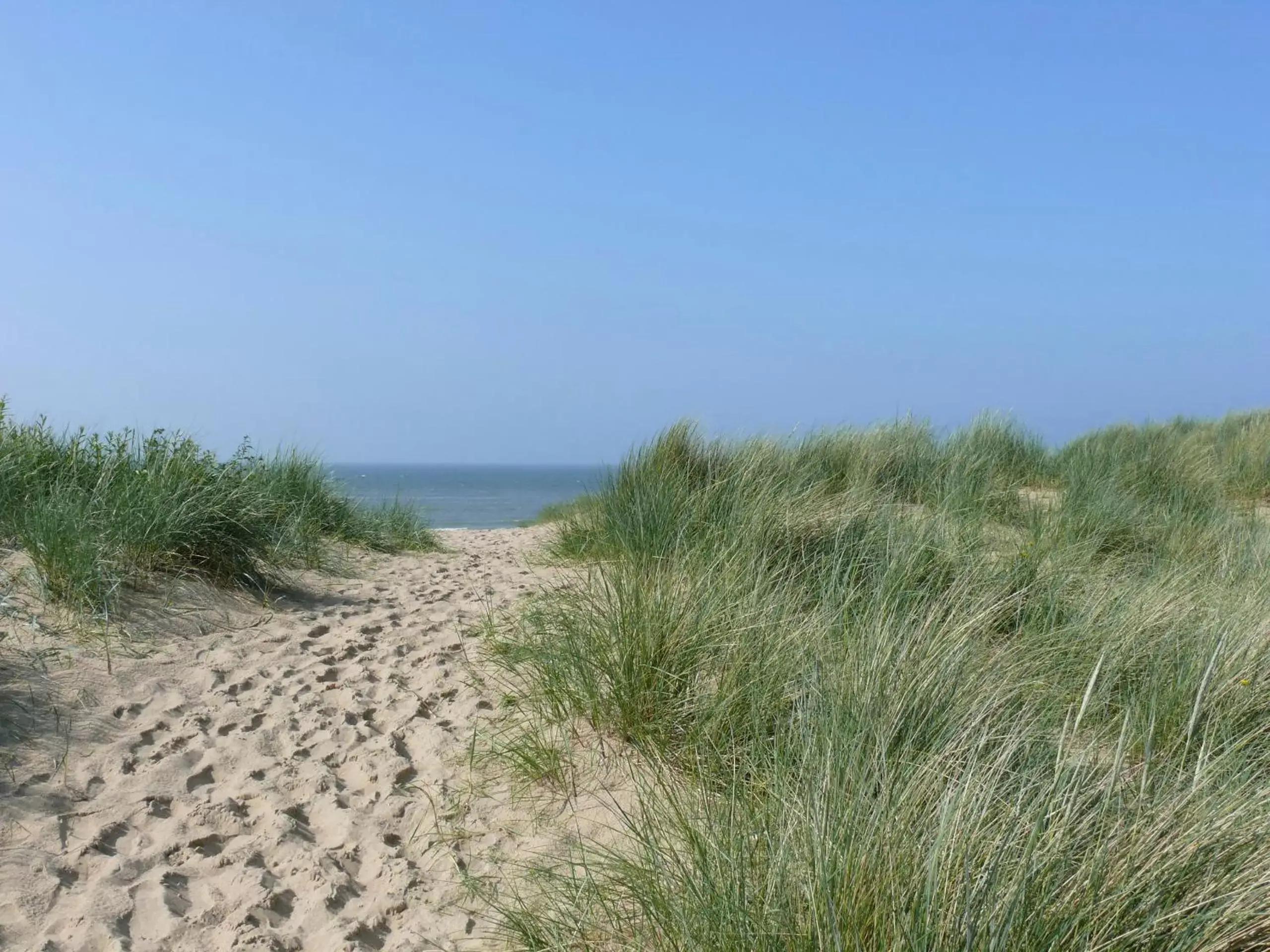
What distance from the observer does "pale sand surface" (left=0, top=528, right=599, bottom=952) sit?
2.42 metres

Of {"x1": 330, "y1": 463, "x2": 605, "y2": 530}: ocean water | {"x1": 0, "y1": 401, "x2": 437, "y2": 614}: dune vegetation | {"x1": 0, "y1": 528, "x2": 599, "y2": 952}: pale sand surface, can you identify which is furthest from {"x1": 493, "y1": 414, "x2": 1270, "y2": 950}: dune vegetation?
{"x1": 330, "y1": 463, "x2": 605, "y2": 530}: ocean water

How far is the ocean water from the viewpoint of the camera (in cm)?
832

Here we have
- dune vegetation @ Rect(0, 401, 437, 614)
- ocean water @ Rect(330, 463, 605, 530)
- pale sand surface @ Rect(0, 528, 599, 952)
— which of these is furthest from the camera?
ocean water @ Rect(330, 463, 605, 530)

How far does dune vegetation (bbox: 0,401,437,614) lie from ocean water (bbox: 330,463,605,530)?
2073mm

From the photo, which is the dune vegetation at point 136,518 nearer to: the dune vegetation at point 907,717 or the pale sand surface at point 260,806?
the pale sand surface at point 260,806

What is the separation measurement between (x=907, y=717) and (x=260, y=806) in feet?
7.06

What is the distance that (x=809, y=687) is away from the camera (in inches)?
100

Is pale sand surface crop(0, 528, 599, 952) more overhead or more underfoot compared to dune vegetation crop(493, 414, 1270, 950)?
more underfoot

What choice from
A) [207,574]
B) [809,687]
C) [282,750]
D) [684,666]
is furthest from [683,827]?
[207,574]

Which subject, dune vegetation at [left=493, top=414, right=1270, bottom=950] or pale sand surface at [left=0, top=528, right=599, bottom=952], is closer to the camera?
dune vegetation at [left=493, top=414, right=1270, bottom=950]

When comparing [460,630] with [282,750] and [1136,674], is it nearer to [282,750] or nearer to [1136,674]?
[282,750]

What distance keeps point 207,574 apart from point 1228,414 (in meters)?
13.5

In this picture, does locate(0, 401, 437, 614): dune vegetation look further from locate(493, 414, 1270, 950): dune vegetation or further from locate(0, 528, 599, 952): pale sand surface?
locate(493, 414, 1270, 950): dune vegetation

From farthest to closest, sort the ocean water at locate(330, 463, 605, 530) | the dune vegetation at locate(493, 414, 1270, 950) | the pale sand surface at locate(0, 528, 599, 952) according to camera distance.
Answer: the ocean water at locate(330, 463, 605, 530) → the pale sand surface at locate(0, 528, 599, 952) → the dune vegetation at locate(493, 414, 1270, 950)
